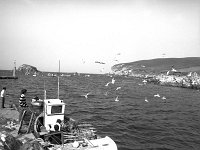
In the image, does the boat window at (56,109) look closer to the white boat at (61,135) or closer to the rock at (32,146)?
the white boat at (61,135)

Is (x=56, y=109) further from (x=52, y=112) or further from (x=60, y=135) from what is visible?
(x=60, y=135)

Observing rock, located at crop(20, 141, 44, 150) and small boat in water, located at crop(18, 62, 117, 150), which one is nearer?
rock, located at crop(20, 141, 44, 150)

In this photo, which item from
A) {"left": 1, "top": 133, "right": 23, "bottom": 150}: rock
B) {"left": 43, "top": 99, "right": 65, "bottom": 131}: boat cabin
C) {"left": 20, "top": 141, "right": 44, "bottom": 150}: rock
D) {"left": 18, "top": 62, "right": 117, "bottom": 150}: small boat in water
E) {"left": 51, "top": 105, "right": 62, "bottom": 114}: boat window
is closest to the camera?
{"left": 1, "top": 133, "right": 23, "bottom": 150}: rock

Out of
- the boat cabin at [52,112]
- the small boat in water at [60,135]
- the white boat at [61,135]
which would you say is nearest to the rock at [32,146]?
the small boat in water at [60,135]

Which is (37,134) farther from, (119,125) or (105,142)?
(119,125)

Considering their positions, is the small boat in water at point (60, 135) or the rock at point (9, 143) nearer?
the rock at point (9, 143)

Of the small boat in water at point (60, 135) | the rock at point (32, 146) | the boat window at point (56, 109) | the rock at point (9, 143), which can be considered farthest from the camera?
the boat window at point (56, 109)

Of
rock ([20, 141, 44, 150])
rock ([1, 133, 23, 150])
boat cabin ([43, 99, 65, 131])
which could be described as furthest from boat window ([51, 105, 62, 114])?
rock ([1, 133, 23, 150])

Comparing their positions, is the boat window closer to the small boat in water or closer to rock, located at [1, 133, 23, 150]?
the small boat in water

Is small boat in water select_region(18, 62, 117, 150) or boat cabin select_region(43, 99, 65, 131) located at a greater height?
boat cabin select_region(43, 99, 65, 131)
